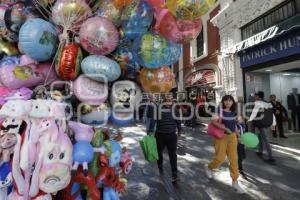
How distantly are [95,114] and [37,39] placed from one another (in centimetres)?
100

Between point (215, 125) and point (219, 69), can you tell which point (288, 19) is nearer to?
point (219, 69)

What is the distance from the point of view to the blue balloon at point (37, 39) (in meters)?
2.85

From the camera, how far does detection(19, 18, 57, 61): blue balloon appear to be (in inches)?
112

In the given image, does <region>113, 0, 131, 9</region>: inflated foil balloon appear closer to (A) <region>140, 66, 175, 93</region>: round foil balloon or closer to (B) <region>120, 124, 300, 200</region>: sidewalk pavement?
(A) <region>140, 66, 175, 93</region>: round foil balloon

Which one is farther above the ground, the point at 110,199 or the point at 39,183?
the point at 39,183

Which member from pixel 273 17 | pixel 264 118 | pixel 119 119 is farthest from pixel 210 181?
pixel 273 17

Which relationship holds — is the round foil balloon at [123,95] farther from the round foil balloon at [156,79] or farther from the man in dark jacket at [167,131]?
the man in dark jacket at [167,131]

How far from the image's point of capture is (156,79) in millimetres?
3393

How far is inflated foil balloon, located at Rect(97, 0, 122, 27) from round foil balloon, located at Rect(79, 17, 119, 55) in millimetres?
105

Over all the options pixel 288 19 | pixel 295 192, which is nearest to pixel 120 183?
pixel 295 192

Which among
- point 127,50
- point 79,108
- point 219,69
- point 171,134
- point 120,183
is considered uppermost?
point 219,69

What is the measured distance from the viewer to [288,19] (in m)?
8.77

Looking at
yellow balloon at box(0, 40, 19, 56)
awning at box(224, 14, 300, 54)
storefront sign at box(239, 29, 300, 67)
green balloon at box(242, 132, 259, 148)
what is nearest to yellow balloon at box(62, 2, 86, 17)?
yellow balloon at box(0, 40, 19, 56)

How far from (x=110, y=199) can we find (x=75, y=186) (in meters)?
0.42
